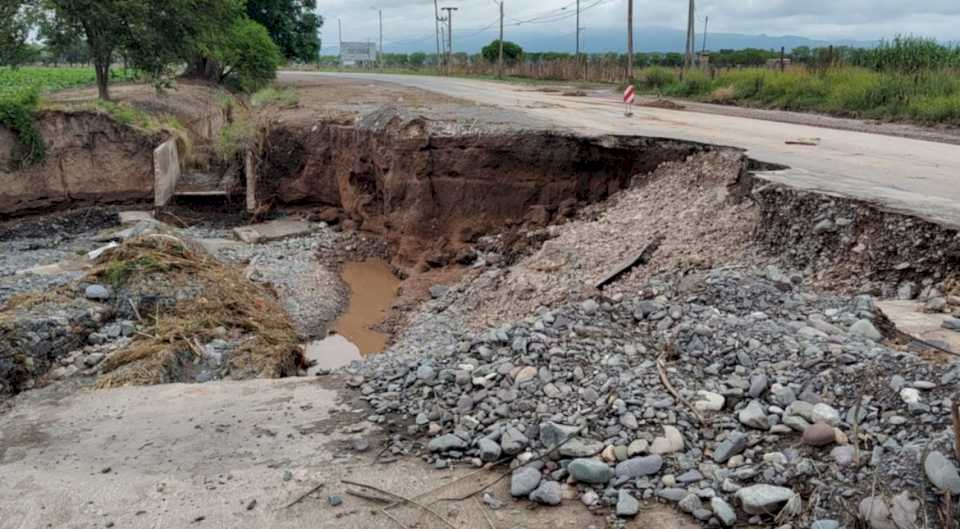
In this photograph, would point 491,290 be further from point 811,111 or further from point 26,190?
point 811,111

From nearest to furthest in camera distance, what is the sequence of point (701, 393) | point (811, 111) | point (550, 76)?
point (701, 393) → point (811, 111) → point (550, 76)

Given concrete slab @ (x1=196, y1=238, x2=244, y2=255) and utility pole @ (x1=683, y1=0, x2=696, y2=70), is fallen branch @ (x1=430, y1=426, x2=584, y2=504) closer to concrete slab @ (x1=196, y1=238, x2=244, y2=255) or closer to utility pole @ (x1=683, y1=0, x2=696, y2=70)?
concrete slab @ (x1=196, y1=238, x2=244, y2=255)

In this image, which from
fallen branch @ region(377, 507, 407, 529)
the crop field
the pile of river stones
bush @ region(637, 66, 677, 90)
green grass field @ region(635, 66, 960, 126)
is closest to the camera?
the pile of river stones

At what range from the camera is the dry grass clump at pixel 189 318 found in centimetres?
699

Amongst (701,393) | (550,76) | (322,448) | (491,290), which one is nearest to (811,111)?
(491,290)

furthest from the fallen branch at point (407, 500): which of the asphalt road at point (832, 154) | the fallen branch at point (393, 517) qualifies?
the asphalt road at point (832, 154)

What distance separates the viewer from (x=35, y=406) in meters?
5.75

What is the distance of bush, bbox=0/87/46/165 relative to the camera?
13336 millimetres

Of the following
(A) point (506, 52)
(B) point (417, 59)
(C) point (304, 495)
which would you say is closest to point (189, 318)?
(C) point (304, 495)

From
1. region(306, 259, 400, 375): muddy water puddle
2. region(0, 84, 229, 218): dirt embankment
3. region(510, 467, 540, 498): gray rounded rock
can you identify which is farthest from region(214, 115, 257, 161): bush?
region(510, 467, 540, 498): gray rounded rock

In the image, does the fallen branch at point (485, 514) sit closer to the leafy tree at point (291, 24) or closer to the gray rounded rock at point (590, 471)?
the gray rounded rock at point (590, 471)

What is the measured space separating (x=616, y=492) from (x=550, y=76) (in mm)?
37698

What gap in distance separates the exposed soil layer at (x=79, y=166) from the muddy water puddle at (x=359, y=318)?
522 centimetres

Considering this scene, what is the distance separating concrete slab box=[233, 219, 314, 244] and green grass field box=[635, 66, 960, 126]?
12167 mm
